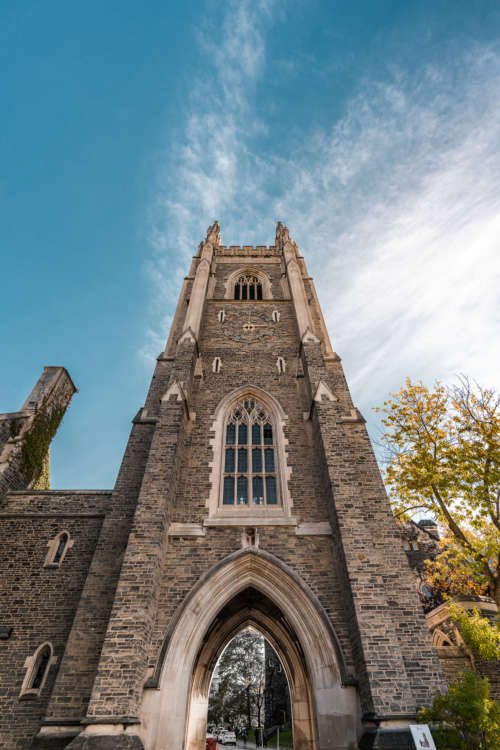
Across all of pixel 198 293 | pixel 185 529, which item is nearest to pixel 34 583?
pixel 185 529

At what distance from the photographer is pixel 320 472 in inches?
425

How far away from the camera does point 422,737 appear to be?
537cm

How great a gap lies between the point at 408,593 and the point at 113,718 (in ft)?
20.5

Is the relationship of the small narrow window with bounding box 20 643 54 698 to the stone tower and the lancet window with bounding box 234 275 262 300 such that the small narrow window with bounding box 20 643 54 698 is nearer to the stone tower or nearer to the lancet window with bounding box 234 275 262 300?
the stone tower

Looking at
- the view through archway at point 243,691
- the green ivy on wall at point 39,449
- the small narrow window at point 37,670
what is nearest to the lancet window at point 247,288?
the green ivy on wall at point 39,449

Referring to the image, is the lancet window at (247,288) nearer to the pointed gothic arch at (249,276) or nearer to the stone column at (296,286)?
the pointed gothic arch at (249,276)

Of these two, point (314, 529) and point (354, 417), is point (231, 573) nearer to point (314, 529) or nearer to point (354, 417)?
point (314, 529)

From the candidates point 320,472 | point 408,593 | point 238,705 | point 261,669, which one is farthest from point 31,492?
point 238,705

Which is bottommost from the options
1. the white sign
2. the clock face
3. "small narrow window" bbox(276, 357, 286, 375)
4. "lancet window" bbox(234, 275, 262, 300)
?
the white sign

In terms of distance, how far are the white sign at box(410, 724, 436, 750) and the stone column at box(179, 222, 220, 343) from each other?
11.5 m

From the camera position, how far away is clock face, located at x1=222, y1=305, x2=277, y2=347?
50.8 feet

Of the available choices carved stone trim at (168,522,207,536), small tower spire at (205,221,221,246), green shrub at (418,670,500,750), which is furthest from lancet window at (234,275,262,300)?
green shrub at (418,670,500,750)

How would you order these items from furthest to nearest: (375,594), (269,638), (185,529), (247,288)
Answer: (247,288)
(269,638)
(185,529)
(375,594)

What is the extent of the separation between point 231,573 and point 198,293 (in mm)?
11435
